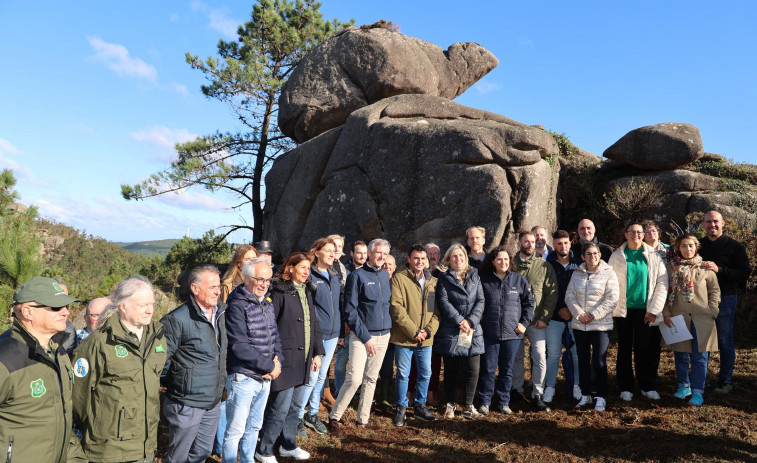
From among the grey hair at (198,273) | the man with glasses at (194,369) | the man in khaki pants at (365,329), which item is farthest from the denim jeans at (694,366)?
the grey hair at (198,273)

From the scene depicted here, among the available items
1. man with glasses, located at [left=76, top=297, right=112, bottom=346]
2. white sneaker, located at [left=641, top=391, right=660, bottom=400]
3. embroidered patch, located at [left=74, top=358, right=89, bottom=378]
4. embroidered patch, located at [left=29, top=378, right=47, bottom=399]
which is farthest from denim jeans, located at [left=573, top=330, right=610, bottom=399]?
embroidered patch, located at [left=29, top=378, right=47, bottom=399]

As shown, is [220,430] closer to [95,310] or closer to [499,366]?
[95,310]

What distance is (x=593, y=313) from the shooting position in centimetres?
621

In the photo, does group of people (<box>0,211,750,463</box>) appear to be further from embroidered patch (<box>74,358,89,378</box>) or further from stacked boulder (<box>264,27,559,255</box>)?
stacked boulder (<box>264,27,559,255</box>)

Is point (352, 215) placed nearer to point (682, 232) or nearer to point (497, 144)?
point (497, 144)

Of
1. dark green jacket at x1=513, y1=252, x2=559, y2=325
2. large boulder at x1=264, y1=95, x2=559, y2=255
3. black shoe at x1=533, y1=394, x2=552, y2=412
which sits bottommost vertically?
black shoe at x1=533, y1=394, x2=552, y2=412

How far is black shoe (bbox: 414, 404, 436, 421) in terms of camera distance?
615cm

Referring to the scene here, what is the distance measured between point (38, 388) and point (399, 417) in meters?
4.14

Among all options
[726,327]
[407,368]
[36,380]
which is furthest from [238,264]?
[726,327]

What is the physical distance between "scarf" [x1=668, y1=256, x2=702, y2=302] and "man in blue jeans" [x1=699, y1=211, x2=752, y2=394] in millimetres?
190

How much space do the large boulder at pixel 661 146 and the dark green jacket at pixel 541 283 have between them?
6998 mm

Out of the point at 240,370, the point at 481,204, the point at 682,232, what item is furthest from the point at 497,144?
the point at 240,370

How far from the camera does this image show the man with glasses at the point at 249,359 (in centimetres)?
420

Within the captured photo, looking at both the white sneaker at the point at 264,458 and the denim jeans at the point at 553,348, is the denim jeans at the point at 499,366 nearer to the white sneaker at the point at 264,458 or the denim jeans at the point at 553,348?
the denim jeans at the point at 553,348
